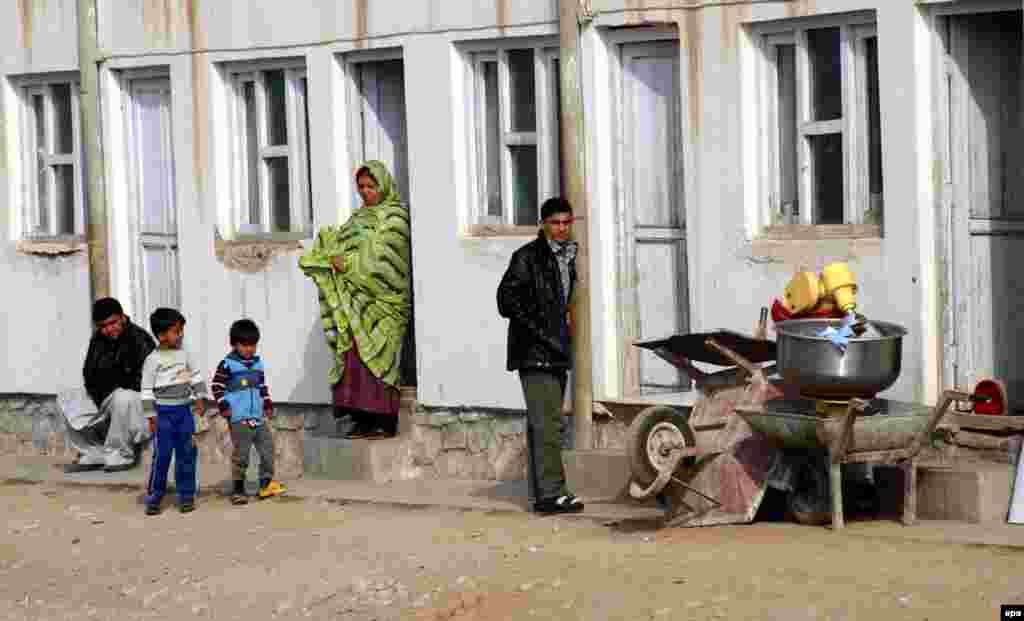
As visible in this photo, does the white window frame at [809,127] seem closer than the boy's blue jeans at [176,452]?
Yes

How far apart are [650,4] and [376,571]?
3.93 metres

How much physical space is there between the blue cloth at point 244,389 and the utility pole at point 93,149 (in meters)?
3.01

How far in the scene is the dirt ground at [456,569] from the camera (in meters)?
10.1

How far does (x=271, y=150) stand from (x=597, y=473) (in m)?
4.01

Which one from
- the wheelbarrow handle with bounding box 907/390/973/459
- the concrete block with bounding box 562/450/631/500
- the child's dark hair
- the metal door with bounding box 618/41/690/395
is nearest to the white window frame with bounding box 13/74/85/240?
the child's dark hair

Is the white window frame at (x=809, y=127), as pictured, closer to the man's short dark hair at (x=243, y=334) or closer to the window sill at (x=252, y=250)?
the man's short dark hair at (x=243, y=334)


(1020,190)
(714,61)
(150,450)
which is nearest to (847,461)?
(1020,190)

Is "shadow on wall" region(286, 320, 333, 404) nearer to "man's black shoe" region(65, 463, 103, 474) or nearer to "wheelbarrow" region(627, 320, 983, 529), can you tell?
"man's black shoe" region(65, 463, 103, 474)

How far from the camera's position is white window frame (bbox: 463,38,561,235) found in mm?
14336

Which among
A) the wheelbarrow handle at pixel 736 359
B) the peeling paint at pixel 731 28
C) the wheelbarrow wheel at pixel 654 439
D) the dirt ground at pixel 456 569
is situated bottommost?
the dirt ground at pixel 456 569

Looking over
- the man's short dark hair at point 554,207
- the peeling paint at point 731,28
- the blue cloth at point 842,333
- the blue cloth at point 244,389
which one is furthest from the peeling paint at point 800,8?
the blue cloth at point 244,389

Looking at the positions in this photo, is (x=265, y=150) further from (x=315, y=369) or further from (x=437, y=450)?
(x=437, y=450)

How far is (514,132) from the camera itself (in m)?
14.6

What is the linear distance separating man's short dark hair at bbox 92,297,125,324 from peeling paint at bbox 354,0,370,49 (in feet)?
8.26
